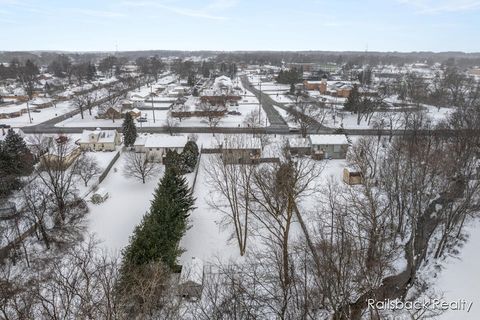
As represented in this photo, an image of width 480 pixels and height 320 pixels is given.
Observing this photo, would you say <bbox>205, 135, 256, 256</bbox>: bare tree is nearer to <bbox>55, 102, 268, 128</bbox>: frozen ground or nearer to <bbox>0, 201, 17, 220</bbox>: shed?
<bbox>0, 201, 17, 220</bbox>: shed

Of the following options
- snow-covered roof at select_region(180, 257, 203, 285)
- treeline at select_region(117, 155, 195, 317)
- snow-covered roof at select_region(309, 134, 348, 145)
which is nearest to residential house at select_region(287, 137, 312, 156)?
snow-covered roof at select_region(309, 134, 348, 145)

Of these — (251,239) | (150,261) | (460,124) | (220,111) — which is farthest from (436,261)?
(220,111)

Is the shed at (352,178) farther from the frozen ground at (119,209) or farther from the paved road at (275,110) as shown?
the frozen ground at (119,209)

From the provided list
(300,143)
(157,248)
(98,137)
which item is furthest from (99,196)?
(300,143)

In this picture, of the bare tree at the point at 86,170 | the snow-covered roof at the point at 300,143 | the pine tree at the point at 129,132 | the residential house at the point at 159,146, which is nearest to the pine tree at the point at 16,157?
the bare tree at the point at 86,170

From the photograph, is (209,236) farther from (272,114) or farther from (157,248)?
(272,114)

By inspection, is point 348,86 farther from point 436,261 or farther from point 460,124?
point 436,261
